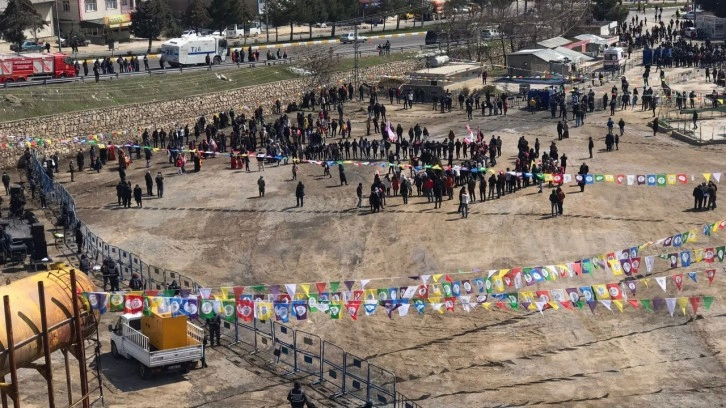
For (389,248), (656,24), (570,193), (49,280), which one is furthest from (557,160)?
(656,24)

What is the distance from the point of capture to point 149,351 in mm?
29969

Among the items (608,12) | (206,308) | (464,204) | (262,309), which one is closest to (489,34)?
(608,12)

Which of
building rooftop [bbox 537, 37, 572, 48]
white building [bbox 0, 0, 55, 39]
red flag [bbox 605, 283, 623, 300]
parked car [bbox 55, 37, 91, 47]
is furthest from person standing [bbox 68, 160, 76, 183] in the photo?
building rooftop [bbox 537, 37, 572, 48]

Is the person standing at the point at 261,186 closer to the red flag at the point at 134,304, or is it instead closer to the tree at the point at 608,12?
the red flag at the point at 134,304

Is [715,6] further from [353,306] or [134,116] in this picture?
[353,306]

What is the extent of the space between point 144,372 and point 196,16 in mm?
67403

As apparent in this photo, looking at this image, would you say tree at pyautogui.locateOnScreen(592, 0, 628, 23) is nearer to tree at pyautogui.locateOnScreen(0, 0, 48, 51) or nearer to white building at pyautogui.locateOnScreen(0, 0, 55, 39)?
white building at pyautogui.locateOnScreen(0, 0, 55, 39)

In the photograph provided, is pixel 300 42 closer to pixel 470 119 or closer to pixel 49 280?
pixel 470 119

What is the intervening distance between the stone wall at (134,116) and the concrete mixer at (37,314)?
122 ft

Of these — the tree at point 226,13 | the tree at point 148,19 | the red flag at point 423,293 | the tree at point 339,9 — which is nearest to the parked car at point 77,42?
the tree at point 148,19

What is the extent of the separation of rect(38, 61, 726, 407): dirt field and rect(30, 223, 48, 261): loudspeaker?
3882mm

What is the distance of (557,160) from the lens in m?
53.2

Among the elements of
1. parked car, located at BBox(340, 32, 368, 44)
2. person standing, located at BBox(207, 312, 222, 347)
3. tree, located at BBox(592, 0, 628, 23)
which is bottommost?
person standing, located at BBox(207, 312, 222, 347)

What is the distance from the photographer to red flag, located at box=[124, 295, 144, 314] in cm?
2741
